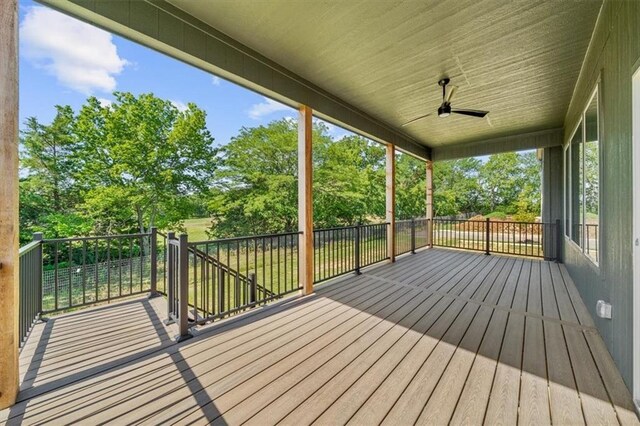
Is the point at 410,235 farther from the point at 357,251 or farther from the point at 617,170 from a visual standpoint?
the point at 617,170

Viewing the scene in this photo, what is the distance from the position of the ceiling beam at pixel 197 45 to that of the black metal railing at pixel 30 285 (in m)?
2.01

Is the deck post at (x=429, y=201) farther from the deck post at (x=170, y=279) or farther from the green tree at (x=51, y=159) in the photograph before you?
the green tree at (x=51, y=159)

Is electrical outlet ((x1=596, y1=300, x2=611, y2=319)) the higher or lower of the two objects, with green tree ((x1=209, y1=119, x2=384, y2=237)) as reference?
lower

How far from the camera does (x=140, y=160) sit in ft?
33.5

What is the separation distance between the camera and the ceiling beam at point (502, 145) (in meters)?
5.90

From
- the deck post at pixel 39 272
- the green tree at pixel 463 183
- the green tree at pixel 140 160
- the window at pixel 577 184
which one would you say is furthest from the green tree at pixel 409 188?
the deck post at pixel 39 272

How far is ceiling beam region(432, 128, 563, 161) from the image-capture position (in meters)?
5.90

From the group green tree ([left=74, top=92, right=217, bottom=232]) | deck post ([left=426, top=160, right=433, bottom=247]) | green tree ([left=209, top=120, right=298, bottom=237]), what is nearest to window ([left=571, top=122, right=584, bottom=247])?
deck post ([left=426, top=160, right=433, bottom=247])

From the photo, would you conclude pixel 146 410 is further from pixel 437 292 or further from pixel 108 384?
pixel 437 292

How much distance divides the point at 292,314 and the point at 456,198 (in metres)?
20.0

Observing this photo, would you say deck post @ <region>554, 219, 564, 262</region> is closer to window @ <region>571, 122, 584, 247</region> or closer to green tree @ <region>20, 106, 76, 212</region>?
window @ <region>571, 122, 584, 247</region>

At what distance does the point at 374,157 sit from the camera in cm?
1460

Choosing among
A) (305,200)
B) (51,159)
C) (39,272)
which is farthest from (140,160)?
(305,200)

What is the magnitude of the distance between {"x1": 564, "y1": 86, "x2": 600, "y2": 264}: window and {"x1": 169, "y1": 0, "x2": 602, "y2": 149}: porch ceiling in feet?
2.51
